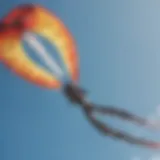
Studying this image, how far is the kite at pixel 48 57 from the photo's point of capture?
1.00m

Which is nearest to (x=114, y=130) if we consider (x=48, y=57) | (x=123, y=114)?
(x=123, y=114)

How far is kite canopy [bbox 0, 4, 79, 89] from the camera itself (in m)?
1.00

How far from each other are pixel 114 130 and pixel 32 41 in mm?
311

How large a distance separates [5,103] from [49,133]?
14 cm

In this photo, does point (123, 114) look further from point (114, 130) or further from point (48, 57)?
point (48, 57)

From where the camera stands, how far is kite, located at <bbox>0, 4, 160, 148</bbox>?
997 mm

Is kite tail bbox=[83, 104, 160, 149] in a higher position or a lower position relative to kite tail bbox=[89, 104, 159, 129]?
lower

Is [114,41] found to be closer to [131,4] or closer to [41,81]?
[131,4]

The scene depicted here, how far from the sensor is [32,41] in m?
1.01

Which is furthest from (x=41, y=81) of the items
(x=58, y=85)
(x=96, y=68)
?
(x=96, y=68)

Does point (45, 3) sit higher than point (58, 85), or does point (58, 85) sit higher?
point (45, 3)

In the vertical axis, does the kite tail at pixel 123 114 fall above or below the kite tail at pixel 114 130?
above

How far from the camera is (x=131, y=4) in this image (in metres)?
1.06

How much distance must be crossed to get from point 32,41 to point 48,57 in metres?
0.06
